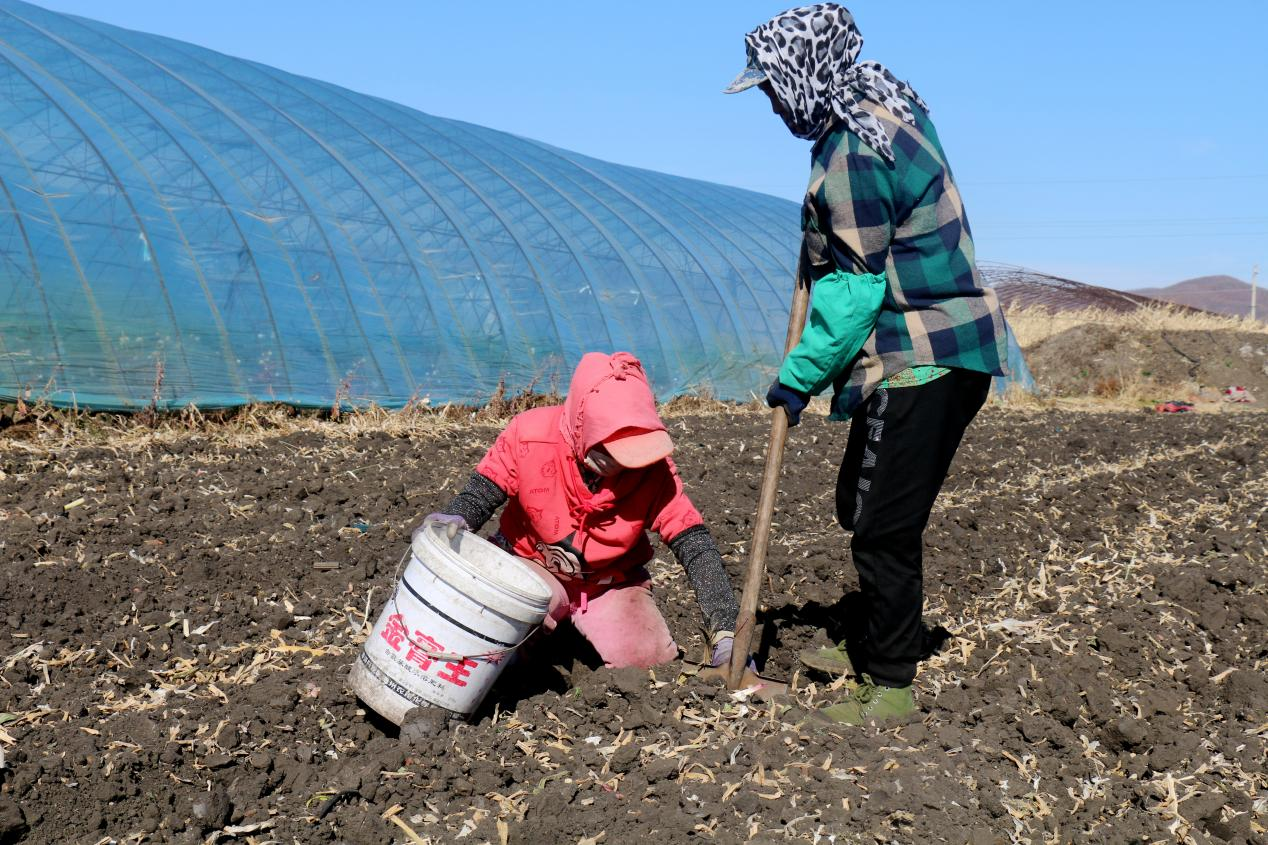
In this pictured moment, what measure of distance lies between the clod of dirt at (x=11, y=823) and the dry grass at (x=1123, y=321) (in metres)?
17.1

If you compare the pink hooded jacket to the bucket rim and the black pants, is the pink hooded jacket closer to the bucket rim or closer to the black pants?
the bucket rim

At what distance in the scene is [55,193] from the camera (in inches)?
285

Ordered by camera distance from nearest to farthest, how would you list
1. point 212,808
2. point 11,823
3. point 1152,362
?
point 11,823 < point 212,808 < point 1152,362

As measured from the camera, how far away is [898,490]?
288cm

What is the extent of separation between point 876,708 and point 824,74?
1.68 m

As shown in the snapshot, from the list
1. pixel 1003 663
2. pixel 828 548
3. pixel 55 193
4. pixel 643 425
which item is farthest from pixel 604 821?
pixel 55 193

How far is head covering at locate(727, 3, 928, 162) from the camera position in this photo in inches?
108

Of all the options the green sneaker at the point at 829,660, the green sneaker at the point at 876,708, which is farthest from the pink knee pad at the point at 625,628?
the green sneaker at the point at 876,708

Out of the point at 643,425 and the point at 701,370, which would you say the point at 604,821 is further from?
the point at 701,370

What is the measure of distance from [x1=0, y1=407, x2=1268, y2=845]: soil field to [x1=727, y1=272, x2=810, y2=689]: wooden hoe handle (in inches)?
4.4

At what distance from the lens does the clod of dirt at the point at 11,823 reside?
7.72ft

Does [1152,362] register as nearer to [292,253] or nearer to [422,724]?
[292,253]

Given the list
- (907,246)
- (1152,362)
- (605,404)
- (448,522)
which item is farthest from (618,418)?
(1152,362)

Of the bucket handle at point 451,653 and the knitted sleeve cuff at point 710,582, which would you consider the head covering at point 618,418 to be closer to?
the knitted sleeve cuff at point 710,582
